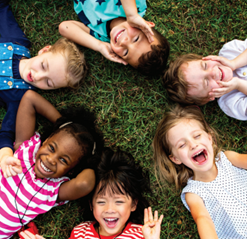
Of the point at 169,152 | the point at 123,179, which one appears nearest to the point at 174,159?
the point at 169,152

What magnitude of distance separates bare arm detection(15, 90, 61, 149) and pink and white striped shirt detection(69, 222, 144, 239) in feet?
3.83

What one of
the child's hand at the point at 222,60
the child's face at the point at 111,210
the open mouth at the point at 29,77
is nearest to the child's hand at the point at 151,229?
the child's face at the point at 111,210

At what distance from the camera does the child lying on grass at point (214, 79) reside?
2.47 meters

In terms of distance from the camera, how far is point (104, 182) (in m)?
2.38

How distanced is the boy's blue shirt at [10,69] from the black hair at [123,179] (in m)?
1.09

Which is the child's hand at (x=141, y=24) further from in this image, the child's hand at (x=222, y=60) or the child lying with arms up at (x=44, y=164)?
the child lying with arms up at (x=44, y=164)

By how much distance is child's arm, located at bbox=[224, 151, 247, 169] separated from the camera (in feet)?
8.35

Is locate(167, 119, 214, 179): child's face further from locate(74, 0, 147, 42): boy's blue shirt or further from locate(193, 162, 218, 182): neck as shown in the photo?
locate(74, 0, 147, 42): boy's blue shirt

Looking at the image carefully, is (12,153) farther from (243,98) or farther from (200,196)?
(243,98)

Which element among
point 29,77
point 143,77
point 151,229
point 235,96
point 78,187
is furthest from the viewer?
point 143,77

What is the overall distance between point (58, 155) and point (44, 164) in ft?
0.64

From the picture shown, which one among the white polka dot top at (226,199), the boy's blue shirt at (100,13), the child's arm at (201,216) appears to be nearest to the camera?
the child's arm at (201,216)

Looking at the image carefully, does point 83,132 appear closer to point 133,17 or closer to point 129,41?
point 129,41

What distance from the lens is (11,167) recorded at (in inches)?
90.4
